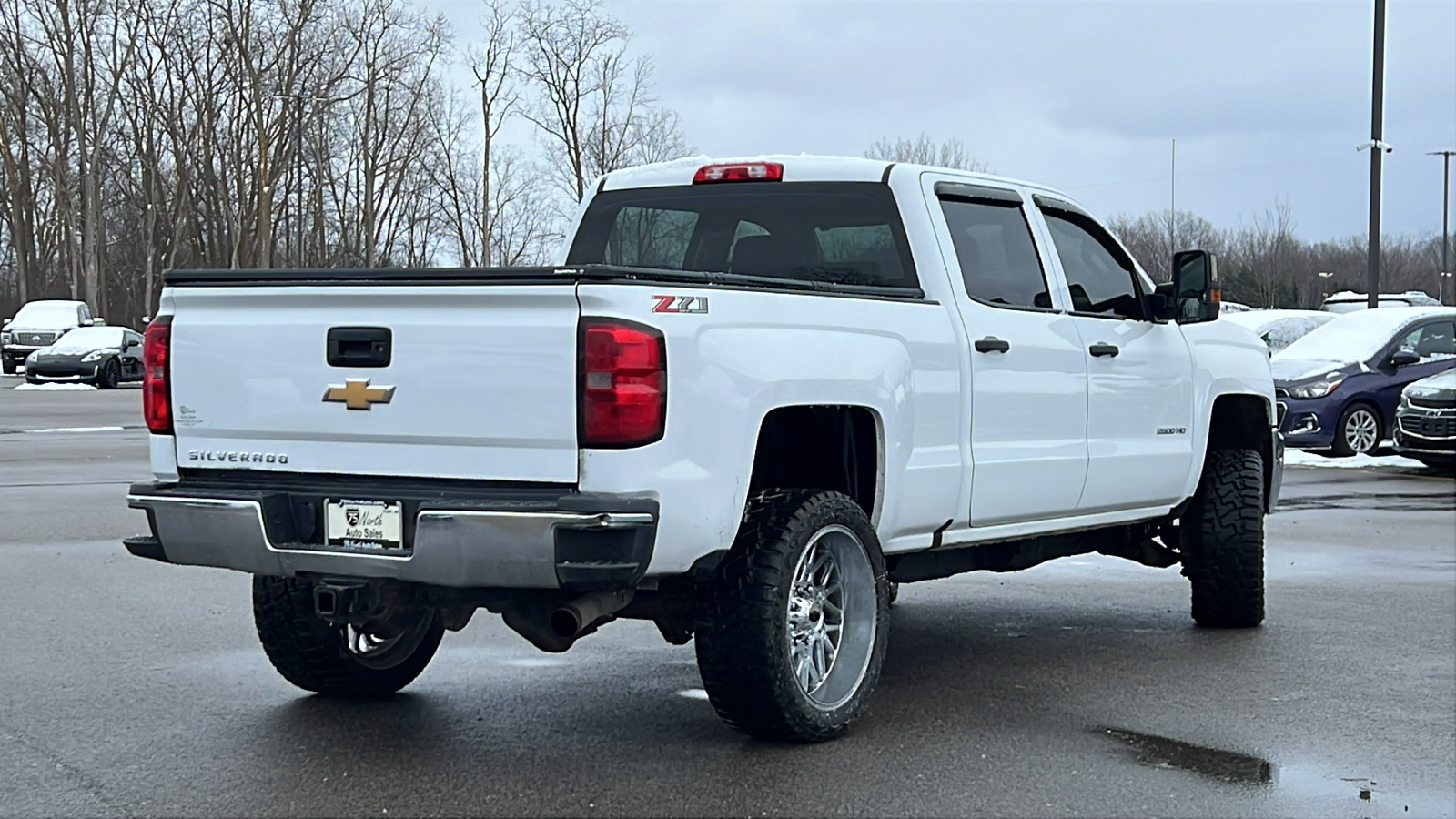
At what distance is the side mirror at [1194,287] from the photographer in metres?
7.77

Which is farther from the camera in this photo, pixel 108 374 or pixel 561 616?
pixel 108 374

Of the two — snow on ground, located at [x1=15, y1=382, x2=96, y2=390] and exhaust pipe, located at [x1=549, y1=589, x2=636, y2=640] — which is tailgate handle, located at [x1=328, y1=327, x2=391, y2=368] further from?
snow on ground, located at [x1=15, y1=382, x2=96, y2=390]

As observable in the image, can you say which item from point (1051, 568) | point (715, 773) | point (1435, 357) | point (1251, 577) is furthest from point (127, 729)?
point (1435, 357)

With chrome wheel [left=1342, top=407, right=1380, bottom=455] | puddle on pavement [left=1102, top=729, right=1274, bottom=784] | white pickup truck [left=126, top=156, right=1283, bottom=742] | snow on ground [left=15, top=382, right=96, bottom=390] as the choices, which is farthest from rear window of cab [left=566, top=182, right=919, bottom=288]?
snow on ground [left=15, top=382, right=96, bottom=390]

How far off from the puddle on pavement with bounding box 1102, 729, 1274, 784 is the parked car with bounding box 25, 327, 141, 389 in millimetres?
34497

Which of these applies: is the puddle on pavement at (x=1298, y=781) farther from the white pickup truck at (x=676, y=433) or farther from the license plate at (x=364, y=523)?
the license plate at (x=364, y=523)

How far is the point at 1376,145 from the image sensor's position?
25297 mm

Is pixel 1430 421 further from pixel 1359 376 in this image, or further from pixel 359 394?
pixel 359 394

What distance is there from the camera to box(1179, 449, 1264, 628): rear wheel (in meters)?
8.12

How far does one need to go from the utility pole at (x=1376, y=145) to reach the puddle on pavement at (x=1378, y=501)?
10228 millimetres

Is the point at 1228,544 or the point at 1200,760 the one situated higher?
the point at 1228,544

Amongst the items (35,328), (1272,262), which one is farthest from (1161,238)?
(35,328)

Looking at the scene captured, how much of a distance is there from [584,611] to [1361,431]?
51.0ft

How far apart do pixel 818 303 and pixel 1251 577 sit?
3418 mm
